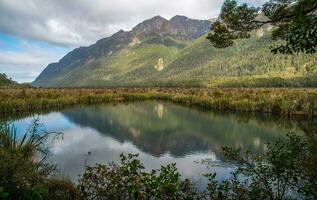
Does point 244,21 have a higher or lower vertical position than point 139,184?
higher

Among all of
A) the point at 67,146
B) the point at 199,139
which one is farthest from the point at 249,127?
the point at 67,146

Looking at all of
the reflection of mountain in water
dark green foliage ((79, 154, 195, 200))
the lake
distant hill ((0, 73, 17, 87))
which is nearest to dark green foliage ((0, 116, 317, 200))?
dark green foliage ((79, 154, 195, 200))

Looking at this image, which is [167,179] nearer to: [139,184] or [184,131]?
[139,184]

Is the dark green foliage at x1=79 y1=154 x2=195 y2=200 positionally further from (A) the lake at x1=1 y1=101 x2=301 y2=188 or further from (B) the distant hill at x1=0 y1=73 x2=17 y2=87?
(B) the distant hill at x1=0 y1=73 x2=17 y2=87

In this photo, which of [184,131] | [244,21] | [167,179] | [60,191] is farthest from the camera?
[184,131]

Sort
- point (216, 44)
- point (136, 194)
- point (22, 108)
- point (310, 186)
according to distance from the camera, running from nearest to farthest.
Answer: point (310, 186) < point (136, 194) < point (216, 44) < point (22, 108)

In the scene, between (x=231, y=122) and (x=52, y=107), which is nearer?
(x=231, y=122)

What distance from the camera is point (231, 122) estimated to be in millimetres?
33812

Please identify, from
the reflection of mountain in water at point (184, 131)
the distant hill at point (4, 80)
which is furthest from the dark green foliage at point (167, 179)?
the distant hill at point (4, 80)

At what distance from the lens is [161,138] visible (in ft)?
87.1

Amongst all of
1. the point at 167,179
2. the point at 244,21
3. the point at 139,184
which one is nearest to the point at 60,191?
the point at 139,184

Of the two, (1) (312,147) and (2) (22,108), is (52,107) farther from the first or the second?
(1) (312,147)

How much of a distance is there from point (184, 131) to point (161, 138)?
4.23 metres

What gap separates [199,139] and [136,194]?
19.5m
